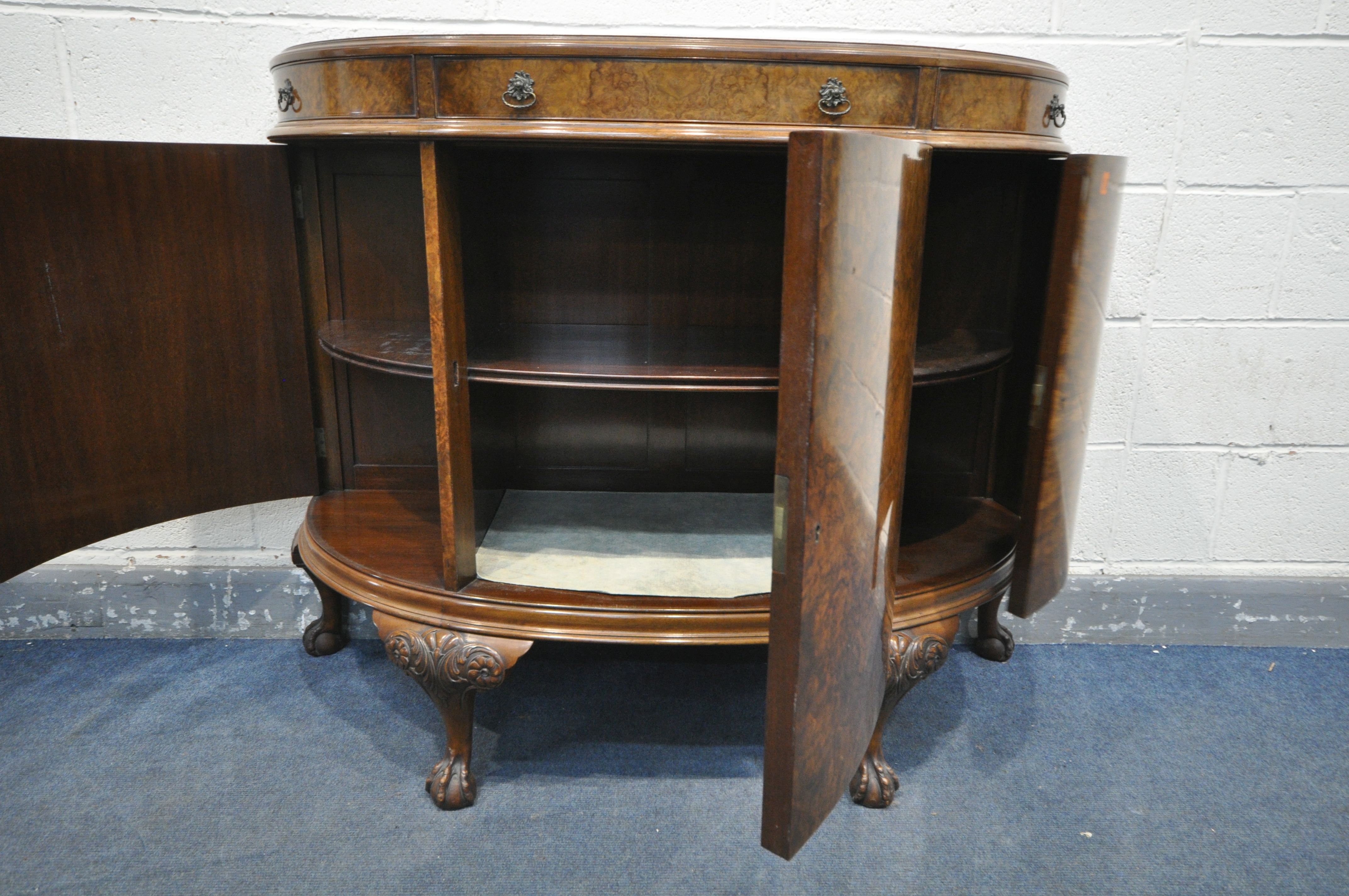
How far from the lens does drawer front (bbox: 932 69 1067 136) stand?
1102 mm

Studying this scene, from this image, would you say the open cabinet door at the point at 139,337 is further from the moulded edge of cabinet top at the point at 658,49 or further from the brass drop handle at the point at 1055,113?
the brass drop handle at the point at 1055,113

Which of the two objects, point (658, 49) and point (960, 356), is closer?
point (658, 49)

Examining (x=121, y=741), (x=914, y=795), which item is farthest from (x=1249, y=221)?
(x=121, y=741)

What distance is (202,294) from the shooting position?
4.68 ft

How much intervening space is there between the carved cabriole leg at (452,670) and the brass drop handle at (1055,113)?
960 millimetres

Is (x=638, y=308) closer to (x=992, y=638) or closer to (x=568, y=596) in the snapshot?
(x=568, y=596)

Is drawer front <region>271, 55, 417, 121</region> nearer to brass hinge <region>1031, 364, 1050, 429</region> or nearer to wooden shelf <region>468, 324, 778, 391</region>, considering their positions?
wooden shelf <region>468, 324, 778, 391</region>

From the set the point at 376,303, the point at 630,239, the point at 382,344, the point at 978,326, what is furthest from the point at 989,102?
the point at 376,303

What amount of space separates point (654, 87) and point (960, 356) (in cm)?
60

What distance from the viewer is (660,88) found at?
1057 millimetres

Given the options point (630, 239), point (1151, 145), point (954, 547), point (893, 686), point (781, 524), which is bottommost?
point (893, 686)

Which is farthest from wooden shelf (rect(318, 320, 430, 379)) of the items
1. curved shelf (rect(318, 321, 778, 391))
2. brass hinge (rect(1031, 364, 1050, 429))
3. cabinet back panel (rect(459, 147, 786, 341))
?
brass hinge (rect(1031, 364, 1050, 429))

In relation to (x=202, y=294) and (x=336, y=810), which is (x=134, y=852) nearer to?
(x=336, y=810)

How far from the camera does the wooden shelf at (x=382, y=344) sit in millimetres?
1246
